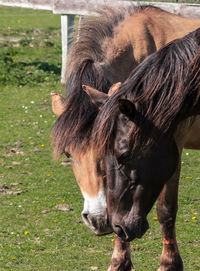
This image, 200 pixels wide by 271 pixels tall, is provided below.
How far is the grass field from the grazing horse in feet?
4.60

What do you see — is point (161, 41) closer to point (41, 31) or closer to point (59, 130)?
point (59, 130)

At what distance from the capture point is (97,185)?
3.75 m

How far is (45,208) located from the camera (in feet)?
19.4

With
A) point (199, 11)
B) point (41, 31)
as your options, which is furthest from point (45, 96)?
point (41, 31)

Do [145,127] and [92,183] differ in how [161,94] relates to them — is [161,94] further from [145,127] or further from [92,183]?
[92,183]

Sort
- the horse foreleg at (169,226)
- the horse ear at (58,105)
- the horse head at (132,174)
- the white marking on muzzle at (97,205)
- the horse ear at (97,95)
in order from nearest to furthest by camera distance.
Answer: the horse head at (132,174), the white marking on muzzle at (97,205), the horse ear at (97,95), the horse ear at (58,105), the horse foreleg at (169,226)

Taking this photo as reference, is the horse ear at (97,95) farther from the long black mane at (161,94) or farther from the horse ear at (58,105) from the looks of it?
the long black mane at (161,94)

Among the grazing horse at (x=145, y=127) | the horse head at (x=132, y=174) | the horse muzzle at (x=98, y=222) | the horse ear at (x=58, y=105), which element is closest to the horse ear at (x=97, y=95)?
the horse ear at (x=58, y=105)

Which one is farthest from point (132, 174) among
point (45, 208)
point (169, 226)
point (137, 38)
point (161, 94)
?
point (45, 208)

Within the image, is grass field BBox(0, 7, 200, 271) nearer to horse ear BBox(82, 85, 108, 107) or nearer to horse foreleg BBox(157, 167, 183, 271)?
horse foreleg BBox(157, 167, 183, 271)

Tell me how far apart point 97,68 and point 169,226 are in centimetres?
138

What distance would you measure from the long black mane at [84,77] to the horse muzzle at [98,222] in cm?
46

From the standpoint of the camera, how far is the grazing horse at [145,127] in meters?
3.11

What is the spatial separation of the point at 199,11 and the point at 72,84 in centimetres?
459
